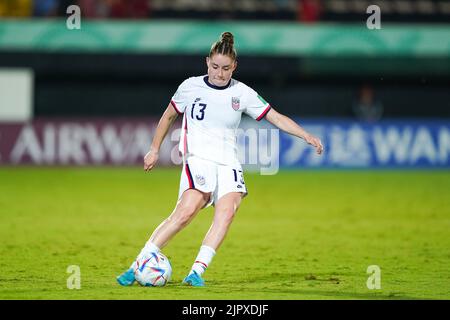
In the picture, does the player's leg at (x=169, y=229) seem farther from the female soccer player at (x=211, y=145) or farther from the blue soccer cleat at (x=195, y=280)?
the blue soccer cleat at (x=195, y=280)

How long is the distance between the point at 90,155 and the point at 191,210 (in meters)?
16.0

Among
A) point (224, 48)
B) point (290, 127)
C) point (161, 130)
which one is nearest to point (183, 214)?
point (161, 130)

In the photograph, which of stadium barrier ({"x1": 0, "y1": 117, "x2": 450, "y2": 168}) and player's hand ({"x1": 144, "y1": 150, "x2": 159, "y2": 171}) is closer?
player's hand ({"x1": 144, "y1": 150, "x2": 159, "y2": 171})

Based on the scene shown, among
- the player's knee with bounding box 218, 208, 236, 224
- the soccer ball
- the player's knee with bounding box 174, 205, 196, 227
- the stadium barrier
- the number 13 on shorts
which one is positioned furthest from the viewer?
the stadium barrier

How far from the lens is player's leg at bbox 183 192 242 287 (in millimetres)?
8891

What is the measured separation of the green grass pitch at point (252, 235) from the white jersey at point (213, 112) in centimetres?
127

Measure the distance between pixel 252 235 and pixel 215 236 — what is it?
4904 mm

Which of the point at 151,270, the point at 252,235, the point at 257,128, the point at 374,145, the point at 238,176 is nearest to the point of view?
the point at 151,270

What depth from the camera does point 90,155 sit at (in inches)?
966

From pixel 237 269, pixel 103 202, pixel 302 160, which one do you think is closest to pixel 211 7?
pixel 302 160

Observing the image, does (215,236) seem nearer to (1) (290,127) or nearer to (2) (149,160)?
(2) (149,160)

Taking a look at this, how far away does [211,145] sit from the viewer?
9.08 m

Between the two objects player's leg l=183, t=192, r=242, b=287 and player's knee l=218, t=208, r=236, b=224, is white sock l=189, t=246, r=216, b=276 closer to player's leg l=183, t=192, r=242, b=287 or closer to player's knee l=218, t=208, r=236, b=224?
player's leg l=183, t=192, r=242, b=287

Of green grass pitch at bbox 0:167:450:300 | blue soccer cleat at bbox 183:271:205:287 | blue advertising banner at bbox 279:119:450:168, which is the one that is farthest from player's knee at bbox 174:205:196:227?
blue advertising banner at bbox 279:119:450:168
